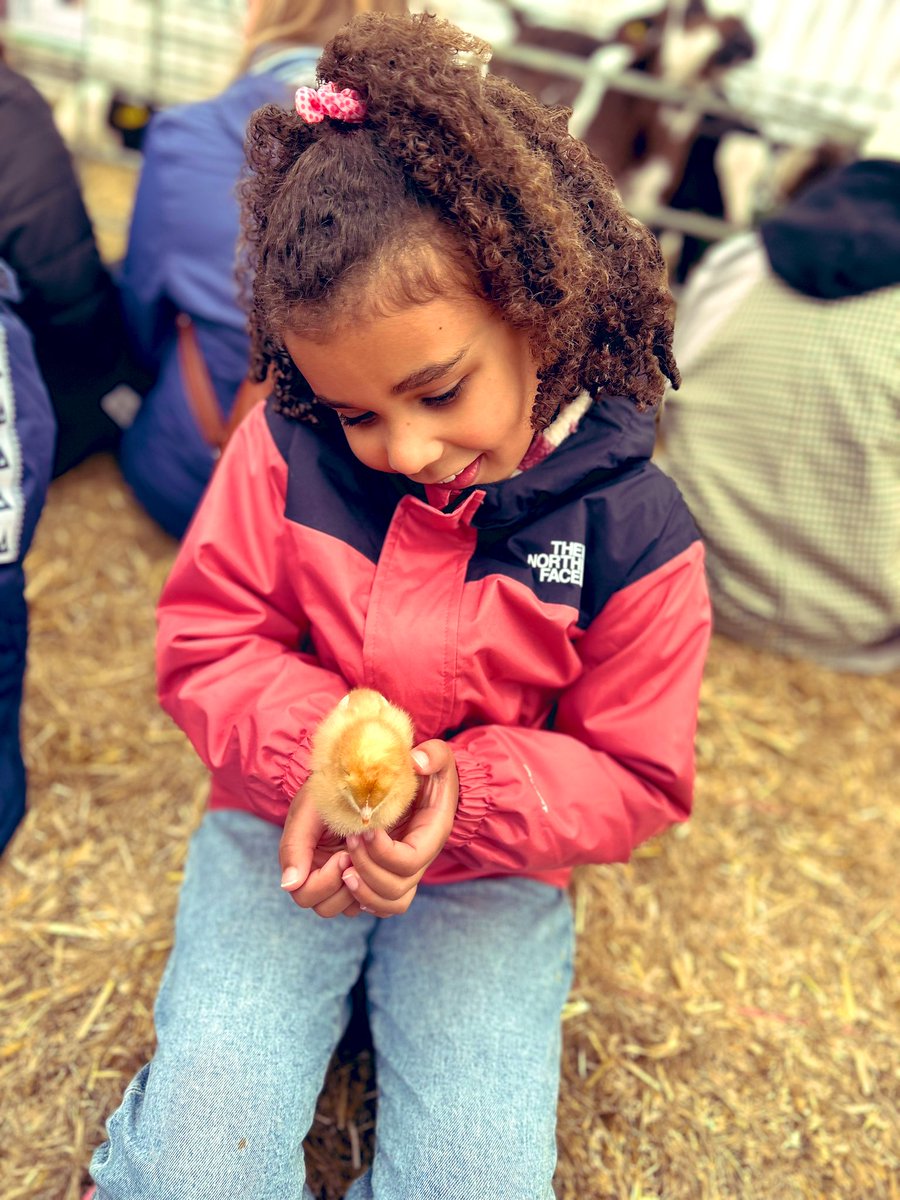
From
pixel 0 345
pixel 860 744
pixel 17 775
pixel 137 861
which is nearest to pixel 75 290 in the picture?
pixel 0 345

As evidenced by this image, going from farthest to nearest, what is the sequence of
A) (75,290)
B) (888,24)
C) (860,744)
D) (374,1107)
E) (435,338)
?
(888,24), (860,744), (75,290), (374,1107), (435,338)

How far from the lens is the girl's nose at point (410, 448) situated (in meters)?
1.26

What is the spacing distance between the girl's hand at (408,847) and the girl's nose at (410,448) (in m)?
0.38

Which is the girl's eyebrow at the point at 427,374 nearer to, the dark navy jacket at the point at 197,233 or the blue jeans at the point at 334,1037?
the blue jeans at the point at 334,1037

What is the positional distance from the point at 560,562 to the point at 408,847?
0.48 m

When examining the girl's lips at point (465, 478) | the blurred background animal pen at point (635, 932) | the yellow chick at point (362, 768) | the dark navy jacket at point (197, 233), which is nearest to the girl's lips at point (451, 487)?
the girl's lips at point (465, 478)

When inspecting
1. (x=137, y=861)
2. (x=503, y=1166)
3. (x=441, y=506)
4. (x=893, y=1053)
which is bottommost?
(x=137, y=861)

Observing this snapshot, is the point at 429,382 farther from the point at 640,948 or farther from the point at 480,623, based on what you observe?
the point at 640,948

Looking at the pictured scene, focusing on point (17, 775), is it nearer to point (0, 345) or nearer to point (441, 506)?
point (0, 345)

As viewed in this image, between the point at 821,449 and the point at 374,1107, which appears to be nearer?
the point at 374,1107

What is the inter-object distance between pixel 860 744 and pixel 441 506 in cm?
168

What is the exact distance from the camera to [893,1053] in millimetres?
1916

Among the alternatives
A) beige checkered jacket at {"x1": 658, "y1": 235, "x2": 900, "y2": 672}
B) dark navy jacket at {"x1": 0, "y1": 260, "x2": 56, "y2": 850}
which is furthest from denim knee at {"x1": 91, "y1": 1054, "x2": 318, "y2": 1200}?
beige checkered jacket at {"x1": 658, "y1": 235, "x2": 900, "y2": 672}

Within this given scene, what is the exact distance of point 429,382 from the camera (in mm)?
1227
